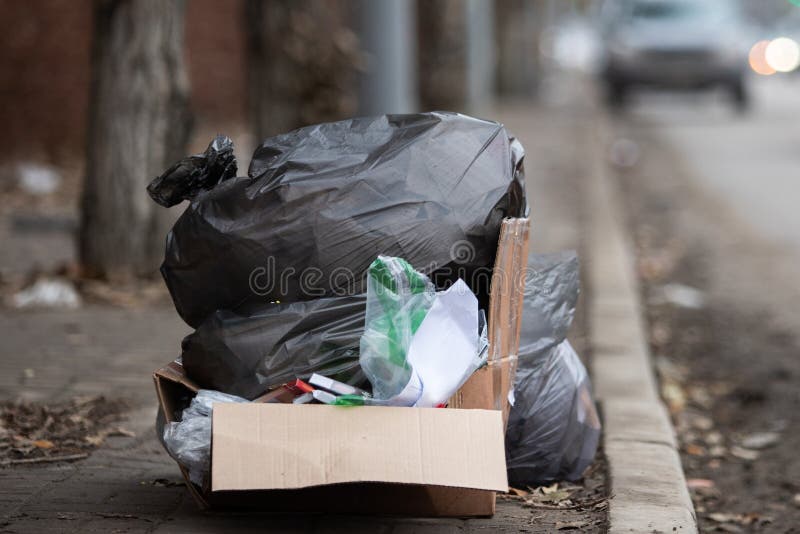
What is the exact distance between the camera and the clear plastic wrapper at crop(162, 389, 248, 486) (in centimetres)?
308

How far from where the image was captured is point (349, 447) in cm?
290

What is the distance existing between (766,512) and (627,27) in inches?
708

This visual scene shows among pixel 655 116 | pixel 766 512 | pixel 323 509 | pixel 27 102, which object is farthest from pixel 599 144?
pixel 323 509

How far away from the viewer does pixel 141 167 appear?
259 inches

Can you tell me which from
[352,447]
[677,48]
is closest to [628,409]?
[352,447]

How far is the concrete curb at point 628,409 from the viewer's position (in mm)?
3375

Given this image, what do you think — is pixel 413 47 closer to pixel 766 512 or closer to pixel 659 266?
pixel 659 266

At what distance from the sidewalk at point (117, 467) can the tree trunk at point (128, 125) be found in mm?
515

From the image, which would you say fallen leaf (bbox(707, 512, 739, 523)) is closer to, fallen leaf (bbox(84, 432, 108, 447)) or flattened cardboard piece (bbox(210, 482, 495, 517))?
flattened cardboard piece (bbox(210, 482, 495, 517))

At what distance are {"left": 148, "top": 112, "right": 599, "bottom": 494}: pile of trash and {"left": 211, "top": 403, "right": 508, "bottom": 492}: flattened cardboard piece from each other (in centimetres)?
6

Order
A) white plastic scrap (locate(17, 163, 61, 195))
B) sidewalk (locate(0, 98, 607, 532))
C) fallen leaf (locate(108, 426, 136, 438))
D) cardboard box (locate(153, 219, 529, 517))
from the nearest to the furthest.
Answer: cardboard box (locate(153, 219, 529, 517)) < sidewalk (locate(0, 98, 607, 532)) < fallen leaf (locate(108, 426, 136, 438)) < white plastic scrap (locate(17, 163, 61, 195))

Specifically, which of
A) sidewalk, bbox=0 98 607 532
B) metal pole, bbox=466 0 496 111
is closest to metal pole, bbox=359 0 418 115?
sidewalk, bbox=0 98 607 532

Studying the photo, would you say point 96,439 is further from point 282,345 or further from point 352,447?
point 352,447

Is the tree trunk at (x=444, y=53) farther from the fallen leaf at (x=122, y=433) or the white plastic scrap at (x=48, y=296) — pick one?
the fallen leaf at (x=122, y=433)
